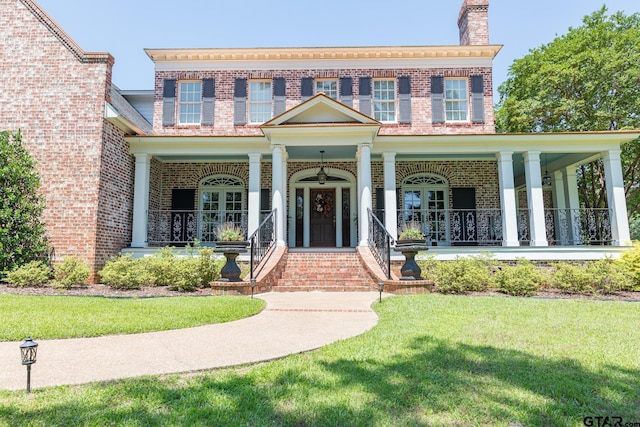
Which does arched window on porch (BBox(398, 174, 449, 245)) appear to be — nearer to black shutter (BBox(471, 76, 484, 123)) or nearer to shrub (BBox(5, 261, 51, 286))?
black shutter (BBox(471, 76, 484, 123))

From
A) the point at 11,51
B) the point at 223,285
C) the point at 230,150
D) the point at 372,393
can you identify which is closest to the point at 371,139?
the point at 230,150

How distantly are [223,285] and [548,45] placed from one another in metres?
20.0

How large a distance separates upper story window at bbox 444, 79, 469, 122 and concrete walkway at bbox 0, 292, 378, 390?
10.3 meters

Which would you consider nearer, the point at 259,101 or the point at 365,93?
the point at 365,93

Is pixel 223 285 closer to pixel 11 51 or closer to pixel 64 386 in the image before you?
pixel 64 386

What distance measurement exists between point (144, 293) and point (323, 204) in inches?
285

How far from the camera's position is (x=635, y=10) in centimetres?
1781

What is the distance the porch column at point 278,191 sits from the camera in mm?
10688

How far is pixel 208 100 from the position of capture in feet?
45.8

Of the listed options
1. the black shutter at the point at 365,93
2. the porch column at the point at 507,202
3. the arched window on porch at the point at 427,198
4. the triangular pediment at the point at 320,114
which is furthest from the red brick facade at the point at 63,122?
the porch column at the point at 507,202

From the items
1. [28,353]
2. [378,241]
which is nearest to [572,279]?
[378,241]

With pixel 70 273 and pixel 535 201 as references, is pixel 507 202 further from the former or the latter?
pixel 70 273

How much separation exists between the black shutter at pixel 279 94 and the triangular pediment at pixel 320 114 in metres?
3.00

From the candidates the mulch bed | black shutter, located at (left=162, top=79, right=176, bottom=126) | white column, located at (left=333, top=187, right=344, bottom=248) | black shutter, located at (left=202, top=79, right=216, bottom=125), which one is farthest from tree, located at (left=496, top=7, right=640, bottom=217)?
black shutter, located at (left=162, top=79, right=176, bottom=126)
